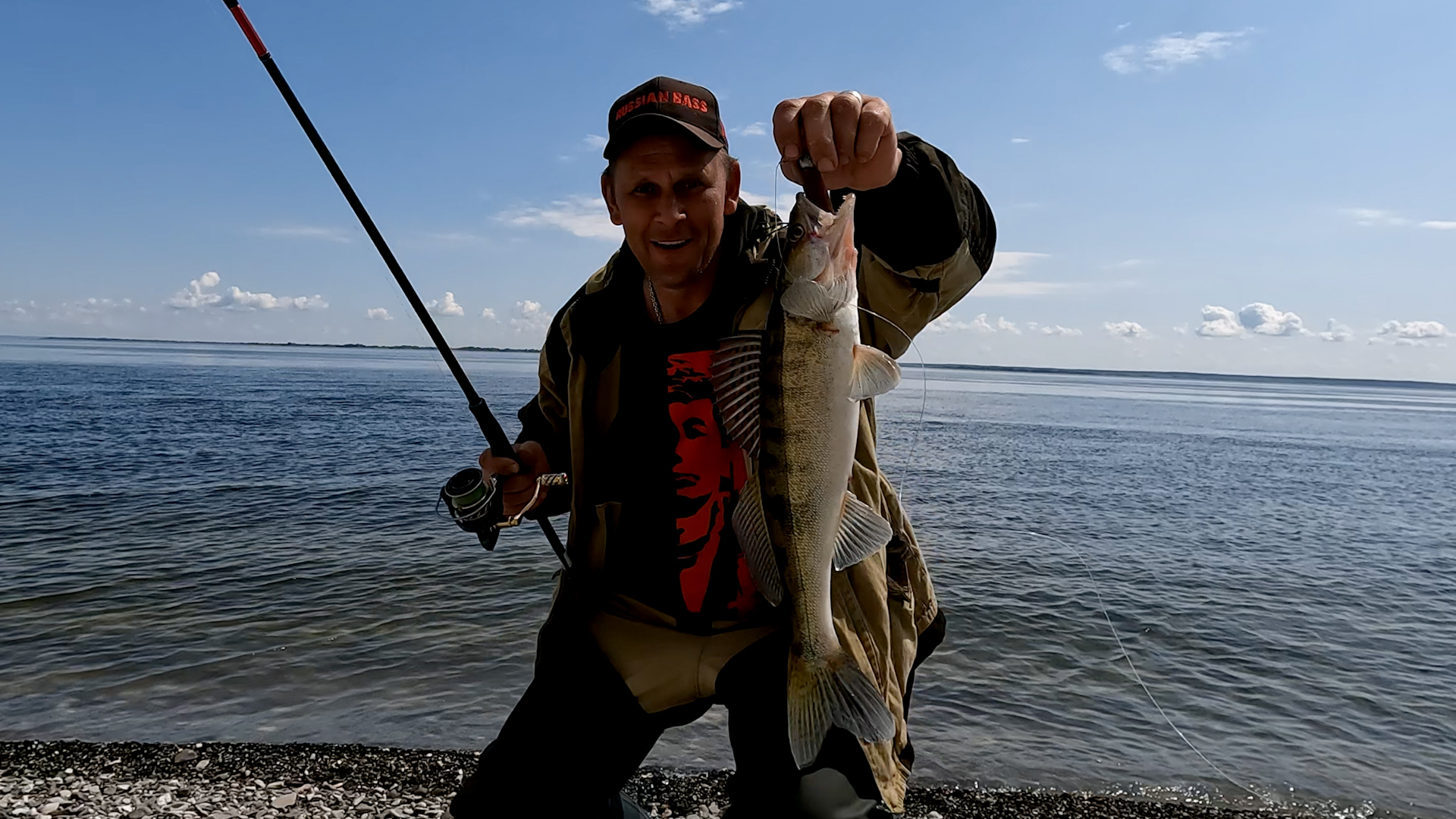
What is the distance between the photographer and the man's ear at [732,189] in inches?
137

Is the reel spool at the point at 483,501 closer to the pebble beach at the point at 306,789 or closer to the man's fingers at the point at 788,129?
the man's fingers at the point at 788,129

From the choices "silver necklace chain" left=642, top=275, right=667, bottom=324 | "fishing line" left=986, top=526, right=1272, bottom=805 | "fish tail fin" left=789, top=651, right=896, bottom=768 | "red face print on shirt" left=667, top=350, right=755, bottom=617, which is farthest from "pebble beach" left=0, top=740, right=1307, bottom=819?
"silver necklace chain" left=642, top=275, right=667, bottom=324

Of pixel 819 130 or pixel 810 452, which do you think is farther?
pixel 810 452

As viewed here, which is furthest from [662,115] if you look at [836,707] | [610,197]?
[836,707]

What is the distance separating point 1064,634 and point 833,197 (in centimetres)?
822

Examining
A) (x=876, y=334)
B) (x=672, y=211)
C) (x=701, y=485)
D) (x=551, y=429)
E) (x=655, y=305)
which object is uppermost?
(x=672, y=211)

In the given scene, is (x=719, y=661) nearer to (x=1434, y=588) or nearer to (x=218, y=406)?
(x=1434, y=588)

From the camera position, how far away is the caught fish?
2.50 metres

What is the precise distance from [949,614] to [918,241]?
8.24 meters

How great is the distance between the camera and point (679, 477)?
11.2ft

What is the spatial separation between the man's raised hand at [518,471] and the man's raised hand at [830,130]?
1843 millimetres

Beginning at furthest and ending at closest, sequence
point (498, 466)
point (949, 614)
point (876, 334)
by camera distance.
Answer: point (949, 614), point (498, 466), point (876, 334)

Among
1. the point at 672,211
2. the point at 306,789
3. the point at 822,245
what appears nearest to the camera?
the point at 822,245

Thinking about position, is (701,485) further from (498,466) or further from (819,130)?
(819,130)
